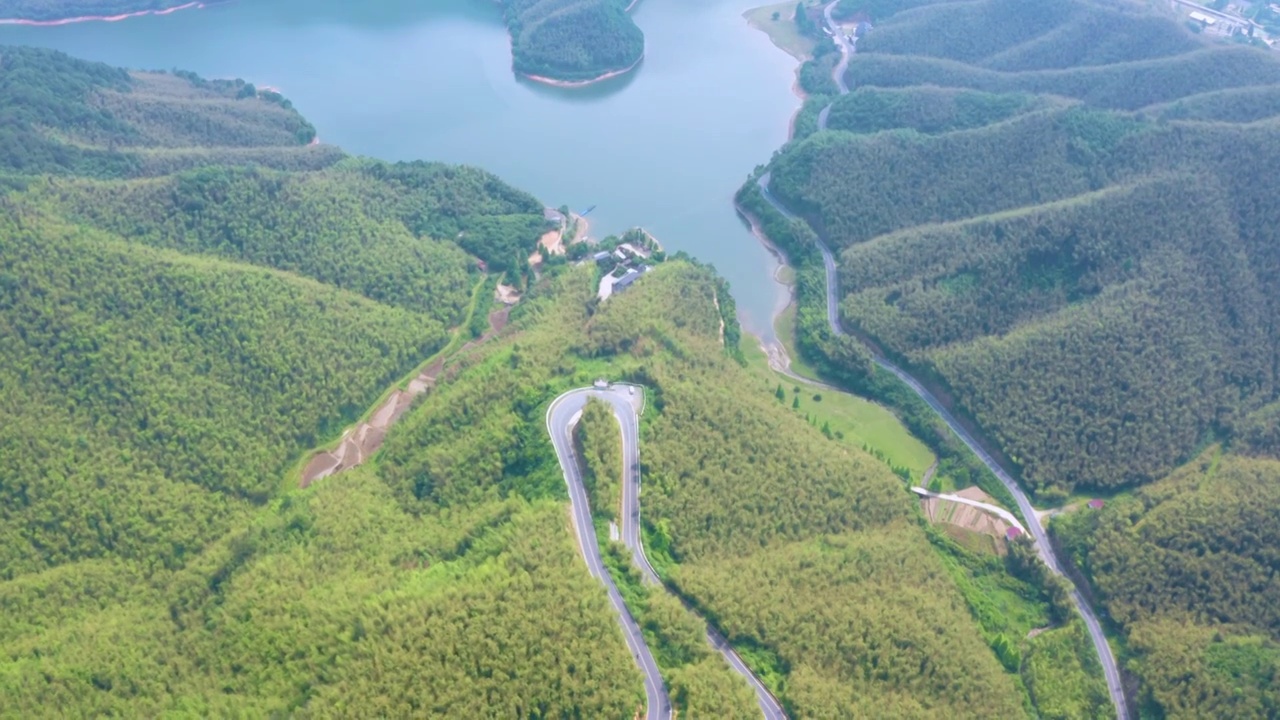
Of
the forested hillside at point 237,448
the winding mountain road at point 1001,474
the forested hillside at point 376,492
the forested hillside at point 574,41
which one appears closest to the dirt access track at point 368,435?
the forested hillside at point 376,492

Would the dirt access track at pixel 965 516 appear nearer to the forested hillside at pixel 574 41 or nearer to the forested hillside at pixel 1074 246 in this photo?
the forested hillside at pixel 1074 246

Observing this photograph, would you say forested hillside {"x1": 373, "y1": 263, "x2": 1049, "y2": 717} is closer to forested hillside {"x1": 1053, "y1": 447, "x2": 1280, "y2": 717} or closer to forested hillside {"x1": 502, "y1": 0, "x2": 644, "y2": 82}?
forested hillside {"x1": 1053, "y1": 447, "x2": 1280, "y2": 717}

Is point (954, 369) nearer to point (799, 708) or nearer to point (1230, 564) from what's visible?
point (1230, 564)

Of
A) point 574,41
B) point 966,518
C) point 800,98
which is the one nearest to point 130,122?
point 574,41

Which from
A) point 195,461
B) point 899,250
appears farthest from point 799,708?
point 899,250

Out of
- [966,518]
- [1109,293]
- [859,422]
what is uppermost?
[1109,293]

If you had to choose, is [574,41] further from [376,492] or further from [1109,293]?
[376,492]

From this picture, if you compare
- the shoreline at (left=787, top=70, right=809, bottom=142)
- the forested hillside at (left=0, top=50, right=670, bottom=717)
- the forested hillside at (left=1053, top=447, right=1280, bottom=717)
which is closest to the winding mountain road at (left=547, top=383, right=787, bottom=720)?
the forested hillside at (left=0, top=50, right=670, bottom=717)
